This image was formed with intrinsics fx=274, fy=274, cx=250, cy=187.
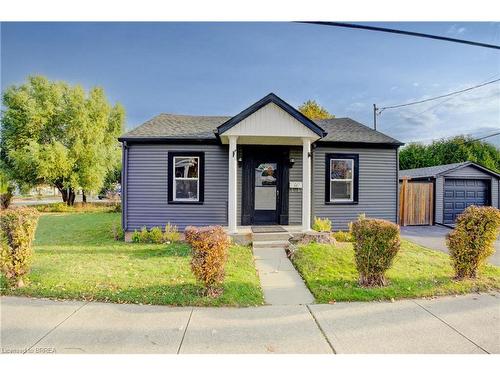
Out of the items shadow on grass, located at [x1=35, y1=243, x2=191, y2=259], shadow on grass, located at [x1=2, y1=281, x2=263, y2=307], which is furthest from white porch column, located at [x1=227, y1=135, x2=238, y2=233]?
shadow on grass, located at [x1=2, y1=281, x2=263, y2=307]

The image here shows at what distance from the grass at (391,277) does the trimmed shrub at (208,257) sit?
156cm

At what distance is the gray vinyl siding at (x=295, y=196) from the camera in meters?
8.92

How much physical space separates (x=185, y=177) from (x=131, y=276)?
165 inches

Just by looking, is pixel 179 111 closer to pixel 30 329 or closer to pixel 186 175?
pixel 186 175

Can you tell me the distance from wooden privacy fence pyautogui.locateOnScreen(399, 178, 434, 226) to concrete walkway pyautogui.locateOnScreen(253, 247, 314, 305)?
7634mm

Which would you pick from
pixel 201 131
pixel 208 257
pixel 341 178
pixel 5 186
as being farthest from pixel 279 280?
pixel 5 186

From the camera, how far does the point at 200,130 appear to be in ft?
29.5

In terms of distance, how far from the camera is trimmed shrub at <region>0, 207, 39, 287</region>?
14.0 ft

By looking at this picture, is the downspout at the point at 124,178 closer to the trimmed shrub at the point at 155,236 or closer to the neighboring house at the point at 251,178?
the neighboring house at the point at 251,178

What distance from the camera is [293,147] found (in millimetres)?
8930

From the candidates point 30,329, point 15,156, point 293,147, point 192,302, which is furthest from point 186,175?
point 15,156

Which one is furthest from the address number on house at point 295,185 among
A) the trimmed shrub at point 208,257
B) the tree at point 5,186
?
the tree at point 5,186
